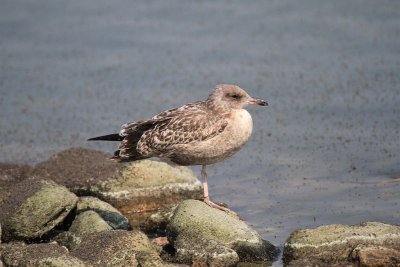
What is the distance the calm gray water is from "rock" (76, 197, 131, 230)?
1.34 m

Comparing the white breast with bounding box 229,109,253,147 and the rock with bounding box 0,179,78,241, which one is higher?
the white breast with bounding box 229,109,253,147

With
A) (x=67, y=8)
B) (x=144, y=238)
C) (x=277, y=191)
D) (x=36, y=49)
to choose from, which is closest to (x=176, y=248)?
(x=144, y=238)

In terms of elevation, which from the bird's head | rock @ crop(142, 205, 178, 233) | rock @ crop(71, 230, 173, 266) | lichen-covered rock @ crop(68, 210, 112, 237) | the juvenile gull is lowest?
rock @ crop(142, 205, 178, 233)

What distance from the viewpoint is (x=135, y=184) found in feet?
38.0

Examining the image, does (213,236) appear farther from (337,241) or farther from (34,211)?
(34,211)

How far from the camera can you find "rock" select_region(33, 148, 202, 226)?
1154cm

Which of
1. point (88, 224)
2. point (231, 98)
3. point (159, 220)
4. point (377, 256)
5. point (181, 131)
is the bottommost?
point (159, 220)

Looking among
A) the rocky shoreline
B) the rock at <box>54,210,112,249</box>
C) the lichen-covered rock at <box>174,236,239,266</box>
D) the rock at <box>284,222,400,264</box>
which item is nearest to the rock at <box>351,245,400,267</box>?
the rocky shoreline

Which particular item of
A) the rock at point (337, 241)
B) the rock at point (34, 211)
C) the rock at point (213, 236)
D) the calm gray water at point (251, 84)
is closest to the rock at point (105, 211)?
the rock at point (34, 211)

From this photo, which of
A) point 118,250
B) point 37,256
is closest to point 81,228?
point 118,250

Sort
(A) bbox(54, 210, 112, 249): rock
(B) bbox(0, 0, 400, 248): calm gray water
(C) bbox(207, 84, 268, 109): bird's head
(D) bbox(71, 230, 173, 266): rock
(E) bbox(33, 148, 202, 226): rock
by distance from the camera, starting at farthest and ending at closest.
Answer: (B) bbox(0, 0, 400, 248): calm gray water < (E) bbox(33, 148, 202, 226): rock < (C) bbox(207, 84, 268, 109): bird's head < (A) bbox(54, 210, 112, 249): rock < (D) bbox(71, 230, 173, 266): rock

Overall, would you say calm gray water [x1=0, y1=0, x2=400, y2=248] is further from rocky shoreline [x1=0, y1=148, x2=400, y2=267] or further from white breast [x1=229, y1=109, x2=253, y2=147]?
white breast [x1=229, y1=109, x2=253, y2=147]

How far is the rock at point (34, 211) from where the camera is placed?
32.9ft

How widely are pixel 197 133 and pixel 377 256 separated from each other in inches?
90.3
